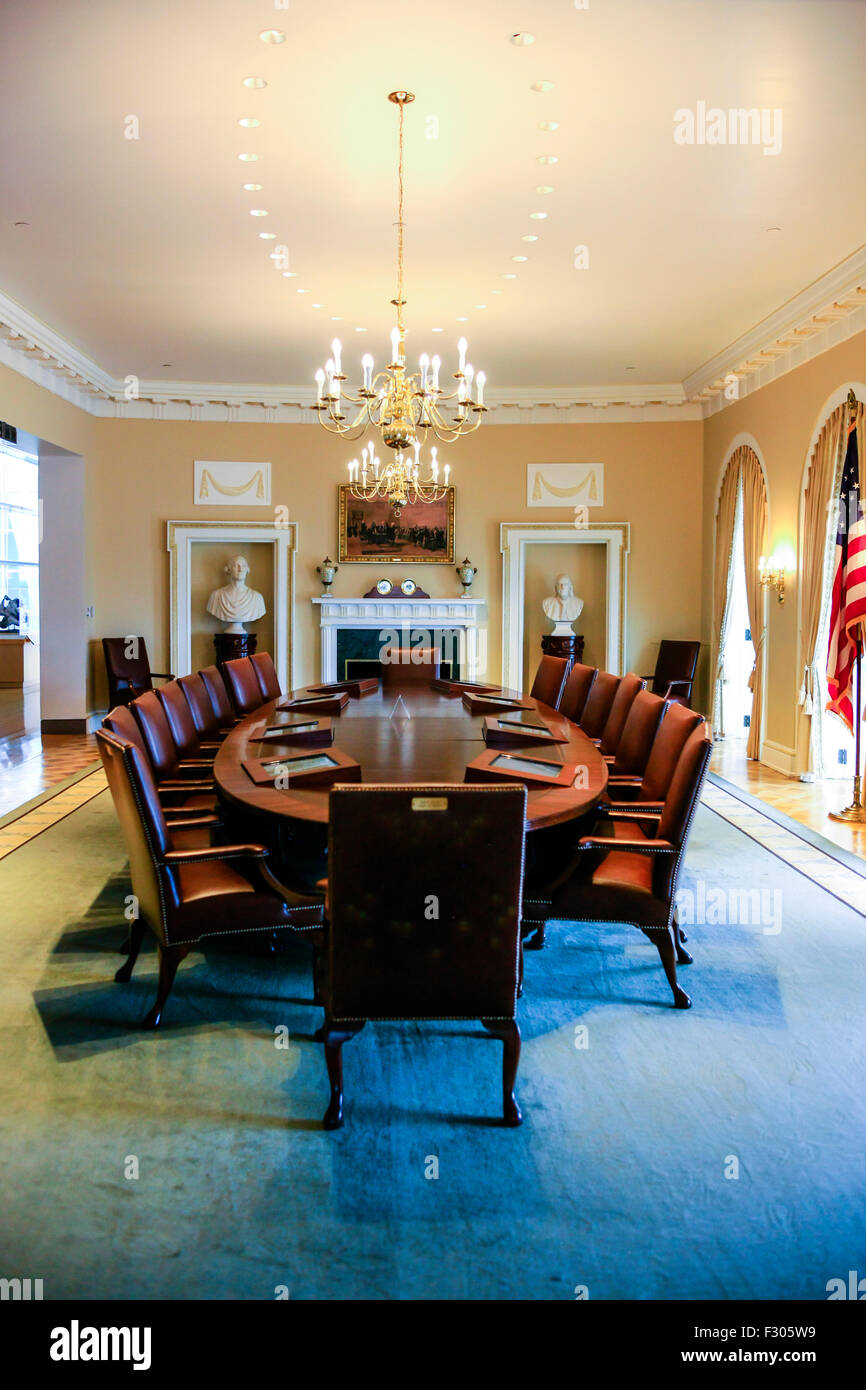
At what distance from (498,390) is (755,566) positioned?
3248mm

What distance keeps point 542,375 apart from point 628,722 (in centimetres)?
584

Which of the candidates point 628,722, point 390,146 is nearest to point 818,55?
point 390,146

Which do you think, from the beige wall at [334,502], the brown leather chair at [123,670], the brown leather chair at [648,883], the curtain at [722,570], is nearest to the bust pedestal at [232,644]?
the beige wall at [334,502]

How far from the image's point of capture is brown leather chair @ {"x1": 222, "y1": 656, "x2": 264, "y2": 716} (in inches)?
243

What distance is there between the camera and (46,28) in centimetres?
369

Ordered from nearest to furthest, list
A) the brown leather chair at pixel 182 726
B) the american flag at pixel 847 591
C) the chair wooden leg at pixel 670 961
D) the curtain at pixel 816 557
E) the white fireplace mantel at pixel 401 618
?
the chair wooden leg at pixel 670 961
the brown leather chair at pixel 182 726
the american flag at pixel 847 591
the curtain at pixel 816 557
the white fireplace mantel at pixel 401 618

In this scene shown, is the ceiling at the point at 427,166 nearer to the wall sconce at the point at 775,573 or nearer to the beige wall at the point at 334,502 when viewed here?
the wall sconce at the point at 775,573

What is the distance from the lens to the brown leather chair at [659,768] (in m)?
3.67

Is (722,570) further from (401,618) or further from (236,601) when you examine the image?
(236,601)

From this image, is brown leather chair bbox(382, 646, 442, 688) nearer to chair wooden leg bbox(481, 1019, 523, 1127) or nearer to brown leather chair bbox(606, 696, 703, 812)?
brown leather chair bbox(606, 696, 703, 812)

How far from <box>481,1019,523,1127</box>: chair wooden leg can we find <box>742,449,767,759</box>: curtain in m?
6.36

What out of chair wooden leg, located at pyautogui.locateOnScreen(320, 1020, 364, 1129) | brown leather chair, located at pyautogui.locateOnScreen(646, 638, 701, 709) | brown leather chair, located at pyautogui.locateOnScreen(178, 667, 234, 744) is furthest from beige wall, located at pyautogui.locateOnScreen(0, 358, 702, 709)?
chair wooden leg, located at pyautogui.locateOnScreen(320, 1020, 364, 1129)

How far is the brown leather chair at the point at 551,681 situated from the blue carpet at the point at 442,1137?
2.76 meters

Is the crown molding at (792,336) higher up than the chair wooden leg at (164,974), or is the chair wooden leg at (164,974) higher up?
the crown molding at (792,336)
